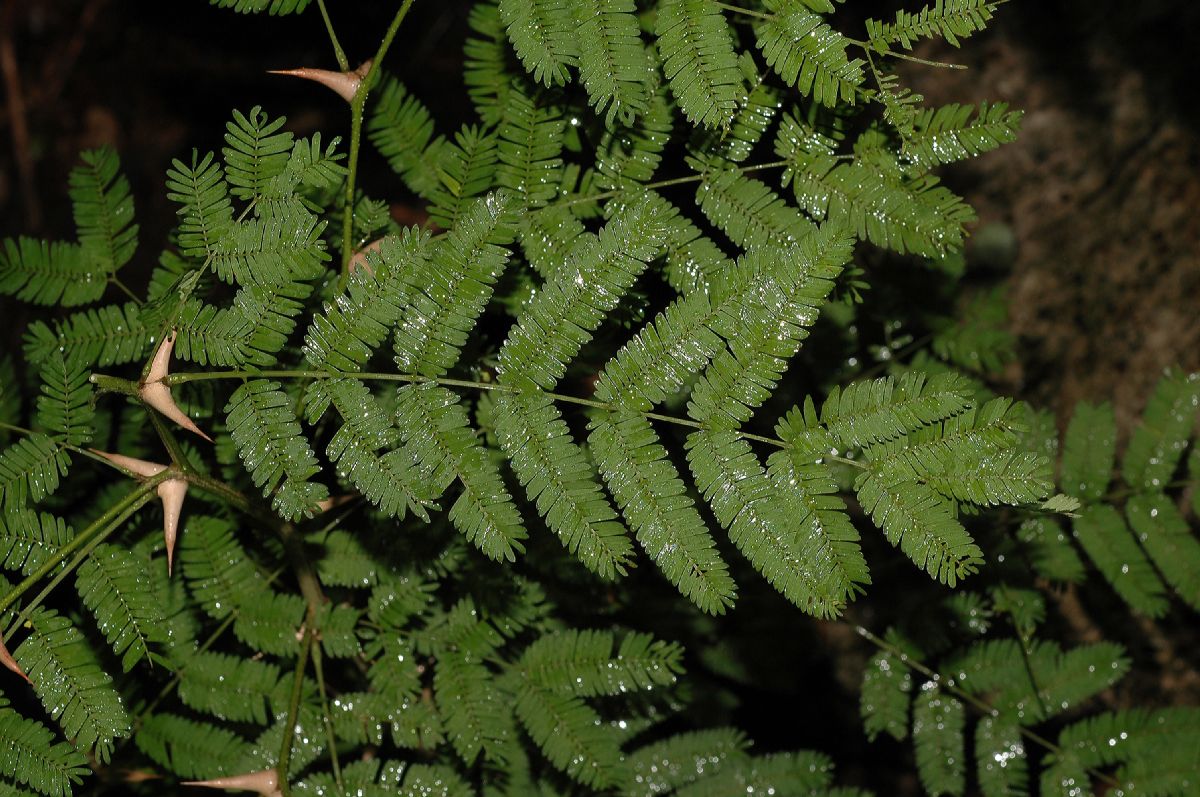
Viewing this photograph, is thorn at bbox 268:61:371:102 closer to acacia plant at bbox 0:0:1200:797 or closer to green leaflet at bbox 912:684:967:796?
acacia plant at bbox 0:0:1200:797

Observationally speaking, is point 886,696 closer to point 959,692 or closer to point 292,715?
point 959,692

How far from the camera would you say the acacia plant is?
1.78 m

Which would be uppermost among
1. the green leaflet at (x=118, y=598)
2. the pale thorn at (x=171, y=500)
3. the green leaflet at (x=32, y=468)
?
the pale thorn at (x=171, y=500)

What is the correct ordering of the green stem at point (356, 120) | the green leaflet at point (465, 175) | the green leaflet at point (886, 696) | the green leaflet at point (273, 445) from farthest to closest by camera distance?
the green leaflet at point (886, 696) < the green leaflet at point (465, 175) < the green stem at point (356, 120) < the green leaflet at point (273, 445)

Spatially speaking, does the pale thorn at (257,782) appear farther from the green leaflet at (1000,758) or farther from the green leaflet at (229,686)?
the green leaflet at (1000,758)

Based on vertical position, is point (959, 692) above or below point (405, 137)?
below

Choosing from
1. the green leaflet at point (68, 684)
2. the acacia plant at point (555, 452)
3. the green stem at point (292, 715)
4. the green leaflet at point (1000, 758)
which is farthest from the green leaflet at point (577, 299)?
the green leaflet at point (1000, 758)

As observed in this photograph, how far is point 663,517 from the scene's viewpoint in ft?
5.75

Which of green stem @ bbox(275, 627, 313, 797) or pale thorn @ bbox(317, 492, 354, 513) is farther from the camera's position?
pale thorn @ bbox(317, 492, 354, 513)

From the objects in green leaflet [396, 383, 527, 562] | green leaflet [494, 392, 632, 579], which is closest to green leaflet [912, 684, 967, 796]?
green leaflet [494, 392, 632, 579]

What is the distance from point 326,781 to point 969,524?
1887 mm

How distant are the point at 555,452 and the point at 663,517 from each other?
244mm

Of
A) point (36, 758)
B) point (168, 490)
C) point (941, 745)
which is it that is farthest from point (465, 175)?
point (941, 745)

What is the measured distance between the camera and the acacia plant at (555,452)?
1.78 metres
